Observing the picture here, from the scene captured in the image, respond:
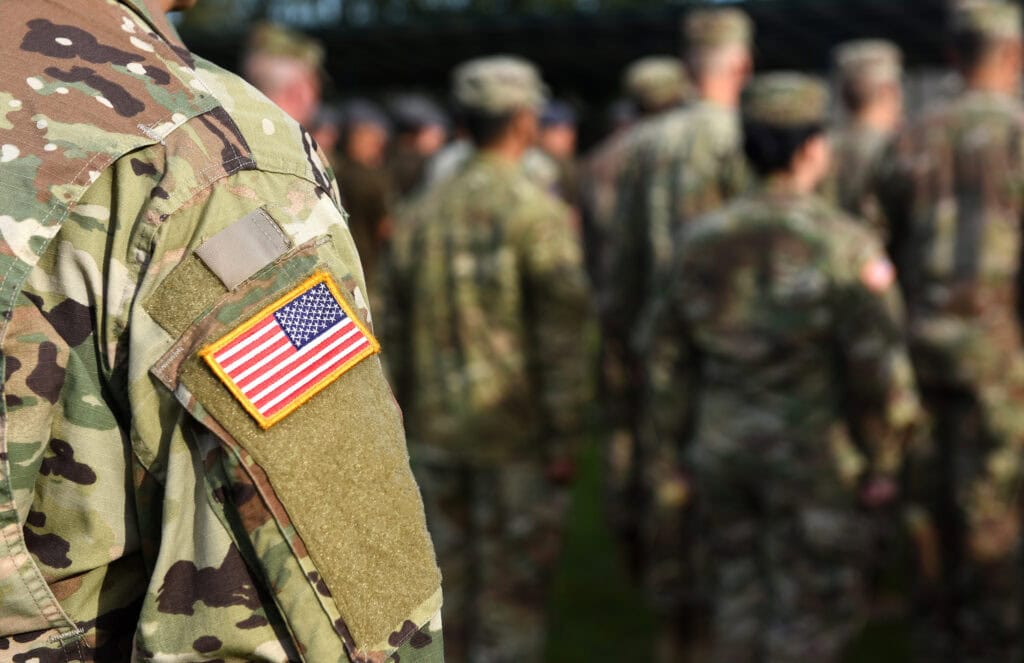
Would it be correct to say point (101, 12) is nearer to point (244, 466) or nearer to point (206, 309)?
point (206, 309)

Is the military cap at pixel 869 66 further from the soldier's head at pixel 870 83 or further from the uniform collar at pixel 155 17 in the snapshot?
the uniform collar at pixel 155 17

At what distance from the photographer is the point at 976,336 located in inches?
159

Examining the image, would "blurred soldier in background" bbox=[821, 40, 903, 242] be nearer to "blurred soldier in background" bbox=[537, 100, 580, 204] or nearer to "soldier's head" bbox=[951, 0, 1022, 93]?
"soldier's head" bbox=[951, 0, 1022, 93]

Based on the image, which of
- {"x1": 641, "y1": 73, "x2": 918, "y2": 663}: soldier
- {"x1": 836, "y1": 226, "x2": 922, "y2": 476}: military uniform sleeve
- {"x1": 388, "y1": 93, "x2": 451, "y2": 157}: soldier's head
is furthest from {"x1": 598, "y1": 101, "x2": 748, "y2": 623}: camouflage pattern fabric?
{"x1": 388, "y1": 93, "x2": 451, "y2": 157}: soldier's head

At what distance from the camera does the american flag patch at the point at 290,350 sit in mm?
1184

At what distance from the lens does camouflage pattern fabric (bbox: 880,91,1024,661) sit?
13.1 ft

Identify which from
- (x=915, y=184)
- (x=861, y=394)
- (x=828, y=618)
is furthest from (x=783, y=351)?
(x=915, y=184)

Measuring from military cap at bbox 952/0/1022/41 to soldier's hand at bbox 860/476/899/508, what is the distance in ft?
5.14

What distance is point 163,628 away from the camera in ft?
3.96

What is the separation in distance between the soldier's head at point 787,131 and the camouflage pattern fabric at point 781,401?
7 centimetres

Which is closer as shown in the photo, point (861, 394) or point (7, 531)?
point (7, 531)

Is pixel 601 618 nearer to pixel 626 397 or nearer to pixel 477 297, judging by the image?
pixel 626 397

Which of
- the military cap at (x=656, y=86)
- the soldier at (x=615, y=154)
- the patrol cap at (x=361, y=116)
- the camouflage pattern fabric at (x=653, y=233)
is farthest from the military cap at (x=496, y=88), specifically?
the patrol cap at (x=361, y=116)

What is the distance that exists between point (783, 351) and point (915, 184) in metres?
Result: 1.13
